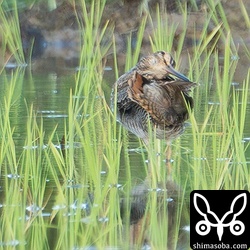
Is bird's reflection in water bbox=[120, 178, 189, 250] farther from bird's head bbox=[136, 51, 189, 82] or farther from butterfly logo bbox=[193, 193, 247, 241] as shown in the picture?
bird's head bbox=[136, 51, 189, 82]

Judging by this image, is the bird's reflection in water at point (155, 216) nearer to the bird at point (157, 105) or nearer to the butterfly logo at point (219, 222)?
the butterfly logo at point (219, 222)

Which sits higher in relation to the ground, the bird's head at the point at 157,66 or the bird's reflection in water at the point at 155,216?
the bird's head at the point at 157,66

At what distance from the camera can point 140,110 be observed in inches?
229

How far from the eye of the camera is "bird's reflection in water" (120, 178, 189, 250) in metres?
4.12

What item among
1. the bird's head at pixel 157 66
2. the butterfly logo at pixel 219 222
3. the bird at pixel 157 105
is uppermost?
the bird's head at pixel 157 66

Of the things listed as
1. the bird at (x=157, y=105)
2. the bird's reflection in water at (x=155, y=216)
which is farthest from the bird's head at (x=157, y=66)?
the bird's reflection in water at (x=155, y=216)

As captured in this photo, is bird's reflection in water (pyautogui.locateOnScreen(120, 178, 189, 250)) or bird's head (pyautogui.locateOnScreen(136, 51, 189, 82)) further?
bird's head (pyautogui.locateOnScreen(136, 51, 189, 82))

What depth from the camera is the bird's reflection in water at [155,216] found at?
4117mm

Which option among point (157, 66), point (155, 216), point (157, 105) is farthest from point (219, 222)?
point (157, 66)

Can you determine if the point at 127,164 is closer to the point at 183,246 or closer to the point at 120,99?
the point at 120,99

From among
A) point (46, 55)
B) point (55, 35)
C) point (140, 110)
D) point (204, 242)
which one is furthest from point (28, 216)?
point (55, 35)

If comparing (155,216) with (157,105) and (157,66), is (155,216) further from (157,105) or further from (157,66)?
(157,66)

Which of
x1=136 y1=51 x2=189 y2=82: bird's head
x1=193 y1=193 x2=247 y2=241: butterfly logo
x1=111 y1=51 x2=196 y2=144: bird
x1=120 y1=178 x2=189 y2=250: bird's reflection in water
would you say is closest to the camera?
x1=120 y1=178 x2=189 y2=250: bird's reflection in water

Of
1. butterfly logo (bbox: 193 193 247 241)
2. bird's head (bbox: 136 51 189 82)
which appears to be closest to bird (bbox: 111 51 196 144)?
bird's head (bbox: 136 51 189 82)
